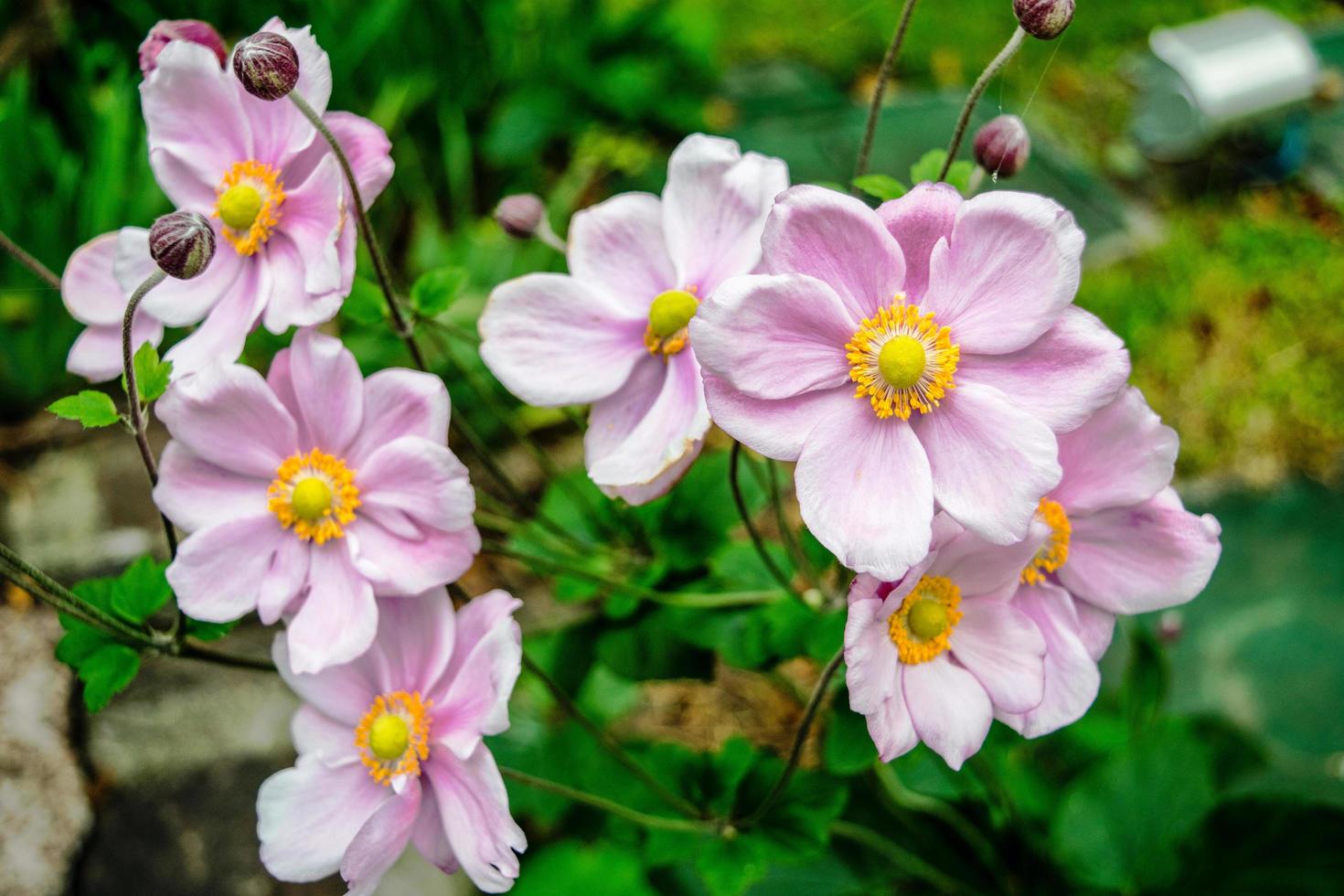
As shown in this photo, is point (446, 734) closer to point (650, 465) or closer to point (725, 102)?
point (650, 465)

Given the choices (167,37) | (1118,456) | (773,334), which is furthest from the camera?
(167,37)

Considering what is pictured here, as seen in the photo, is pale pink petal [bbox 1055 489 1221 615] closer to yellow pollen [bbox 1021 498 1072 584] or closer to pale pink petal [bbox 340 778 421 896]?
yellow pollen [bbox 1021 498 1072 584]

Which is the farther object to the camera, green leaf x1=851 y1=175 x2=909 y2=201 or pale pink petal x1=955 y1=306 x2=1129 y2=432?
green leaf x1=851 y1=175 x2=909 y2=201

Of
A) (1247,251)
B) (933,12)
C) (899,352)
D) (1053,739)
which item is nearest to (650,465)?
A: (899,352)

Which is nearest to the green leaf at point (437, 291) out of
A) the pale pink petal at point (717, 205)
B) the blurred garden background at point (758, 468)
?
the blurred garden background at point (758, 468)

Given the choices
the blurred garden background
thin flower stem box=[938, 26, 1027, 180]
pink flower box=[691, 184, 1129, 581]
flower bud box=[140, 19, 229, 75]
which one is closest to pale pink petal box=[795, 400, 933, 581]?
Result: pink flower box=[691, 184, 1129, 581]

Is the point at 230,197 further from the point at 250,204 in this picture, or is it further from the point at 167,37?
the point at 167,37

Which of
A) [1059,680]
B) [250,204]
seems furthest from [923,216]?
[250,204]
